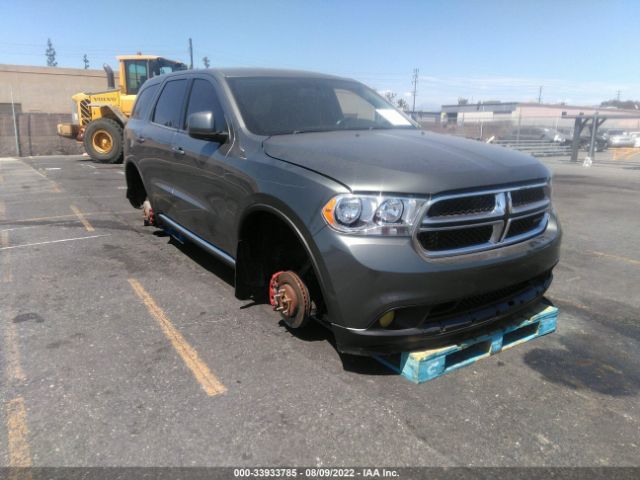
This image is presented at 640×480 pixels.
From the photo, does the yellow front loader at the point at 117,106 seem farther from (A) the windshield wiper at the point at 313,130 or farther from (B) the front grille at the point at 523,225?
(B) the front grille at the point at 523,225

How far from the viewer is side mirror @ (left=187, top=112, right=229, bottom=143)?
139 inches

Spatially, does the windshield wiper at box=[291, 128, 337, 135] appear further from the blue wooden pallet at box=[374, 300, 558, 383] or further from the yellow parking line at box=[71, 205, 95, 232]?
the yellow parking line at box=[71, 205, 95, 232]

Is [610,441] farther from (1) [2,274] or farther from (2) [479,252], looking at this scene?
(1) [2,274]

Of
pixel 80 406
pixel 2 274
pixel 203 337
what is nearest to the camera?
pixel 80 406

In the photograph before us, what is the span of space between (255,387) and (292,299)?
58 centimetres

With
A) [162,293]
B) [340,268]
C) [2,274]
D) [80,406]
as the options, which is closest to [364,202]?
[340,268]

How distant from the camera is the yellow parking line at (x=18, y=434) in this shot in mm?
2283

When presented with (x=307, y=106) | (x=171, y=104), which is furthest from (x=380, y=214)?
(x=171, y=104)

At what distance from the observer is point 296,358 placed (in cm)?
325

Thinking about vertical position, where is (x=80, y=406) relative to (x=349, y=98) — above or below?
below

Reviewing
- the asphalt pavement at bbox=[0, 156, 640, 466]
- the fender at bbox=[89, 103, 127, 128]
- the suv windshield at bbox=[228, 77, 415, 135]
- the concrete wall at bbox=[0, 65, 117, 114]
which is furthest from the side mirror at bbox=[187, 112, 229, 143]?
the concrete wall at bbox=[0, 65, 117, 114]

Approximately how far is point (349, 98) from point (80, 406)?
10.7 feet

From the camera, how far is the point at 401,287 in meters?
2.49

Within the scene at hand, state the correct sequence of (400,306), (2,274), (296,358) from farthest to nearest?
1. (2,274)
2. (296,358)
3. (400,306)
